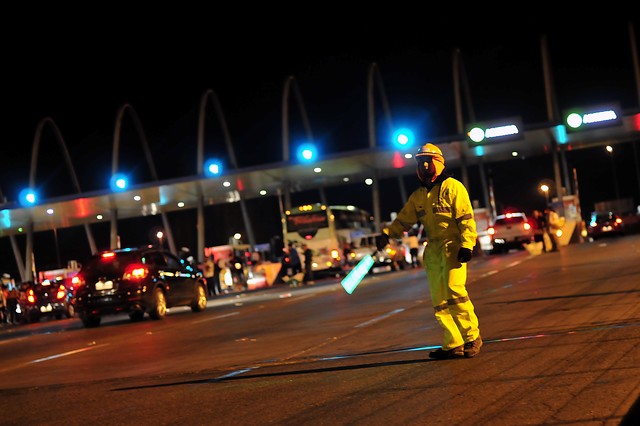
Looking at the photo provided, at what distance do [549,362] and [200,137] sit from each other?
58695 millimetres

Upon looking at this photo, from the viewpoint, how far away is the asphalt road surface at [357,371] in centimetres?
663

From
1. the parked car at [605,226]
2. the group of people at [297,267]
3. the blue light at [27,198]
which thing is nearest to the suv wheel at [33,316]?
the group of people at [297,267]

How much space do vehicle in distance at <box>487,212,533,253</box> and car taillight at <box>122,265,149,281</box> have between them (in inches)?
1044

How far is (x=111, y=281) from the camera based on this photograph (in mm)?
21266

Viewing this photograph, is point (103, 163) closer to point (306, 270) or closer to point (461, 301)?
point (306, 270)

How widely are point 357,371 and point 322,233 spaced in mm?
39956

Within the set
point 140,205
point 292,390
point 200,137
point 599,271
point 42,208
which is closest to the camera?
point 292,390

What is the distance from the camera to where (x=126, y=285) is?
21.1 m

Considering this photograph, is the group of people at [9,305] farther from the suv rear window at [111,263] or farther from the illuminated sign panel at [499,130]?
the illuminated sign panel at [499,130]

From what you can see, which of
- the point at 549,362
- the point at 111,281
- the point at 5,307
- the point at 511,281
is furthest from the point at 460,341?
the point at 5,307

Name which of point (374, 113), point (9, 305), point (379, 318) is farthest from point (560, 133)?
point (379, 318)

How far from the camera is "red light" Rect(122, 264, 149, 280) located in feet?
69.4

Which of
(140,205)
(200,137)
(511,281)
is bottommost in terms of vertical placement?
(511,281)

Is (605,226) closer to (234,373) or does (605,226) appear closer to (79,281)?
(79,281)
